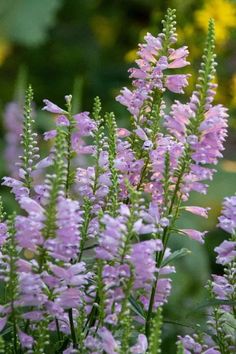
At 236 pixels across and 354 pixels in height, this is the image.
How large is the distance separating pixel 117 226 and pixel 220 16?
3.01 meters

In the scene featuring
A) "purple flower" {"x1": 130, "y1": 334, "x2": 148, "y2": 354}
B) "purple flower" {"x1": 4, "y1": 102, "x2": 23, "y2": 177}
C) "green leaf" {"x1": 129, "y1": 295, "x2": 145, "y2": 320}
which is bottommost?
"purple flower" {"x1": 130, "y1": 334, "x2": 148, "y2": 354}

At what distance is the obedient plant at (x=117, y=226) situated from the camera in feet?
4.12

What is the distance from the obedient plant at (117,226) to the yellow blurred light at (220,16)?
2.46m

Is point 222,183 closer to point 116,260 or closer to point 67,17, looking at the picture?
point 67,17

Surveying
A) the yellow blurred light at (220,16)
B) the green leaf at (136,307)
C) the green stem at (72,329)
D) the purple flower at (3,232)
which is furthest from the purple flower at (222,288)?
the yellow blurred light at (220,16)

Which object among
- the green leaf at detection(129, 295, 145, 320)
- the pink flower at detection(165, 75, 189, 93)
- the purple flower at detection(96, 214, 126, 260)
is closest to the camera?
the purple flower at detection(96, 214, 126, 260)

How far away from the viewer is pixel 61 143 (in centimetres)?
121

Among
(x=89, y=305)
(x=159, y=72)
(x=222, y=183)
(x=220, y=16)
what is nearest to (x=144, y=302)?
(x=89, y=305)

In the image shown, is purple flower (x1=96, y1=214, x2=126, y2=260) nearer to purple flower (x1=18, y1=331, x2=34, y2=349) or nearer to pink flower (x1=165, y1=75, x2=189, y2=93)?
purple flower (x1=18, y1=331, x2=34, y2=349)

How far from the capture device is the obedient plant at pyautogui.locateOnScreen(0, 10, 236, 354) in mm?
1255

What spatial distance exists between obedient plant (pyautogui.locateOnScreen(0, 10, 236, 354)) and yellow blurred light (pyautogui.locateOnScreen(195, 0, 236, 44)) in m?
2.46

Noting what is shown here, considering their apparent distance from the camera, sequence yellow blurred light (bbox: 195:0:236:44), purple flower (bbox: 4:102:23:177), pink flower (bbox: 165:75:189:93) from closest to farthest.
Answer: pink flower (bbox: 165:75:189:93) → yellow blurred light (bbox: 195:0:236:44) → purple flower (bbox: 4:102:23:177)

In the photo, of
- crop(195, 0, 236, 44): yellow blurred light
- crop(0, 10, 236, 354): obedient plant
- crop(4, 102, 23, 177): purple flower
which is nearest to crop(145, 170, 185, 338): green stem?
crop(0, 10, 236, 354): obedient plant

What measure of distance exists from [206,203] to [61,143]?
13.0 feet
